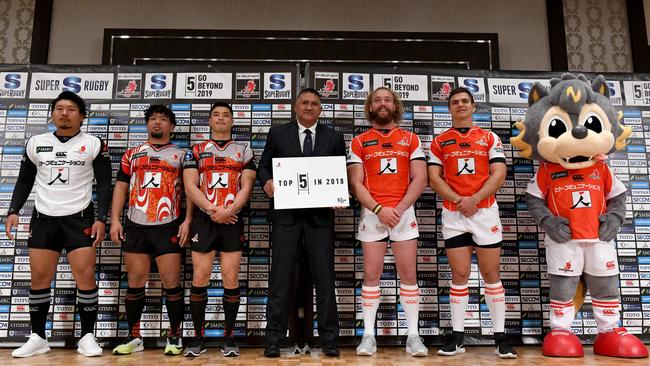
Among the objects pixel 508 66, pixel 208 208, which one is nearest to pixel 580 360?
pixel 208 208

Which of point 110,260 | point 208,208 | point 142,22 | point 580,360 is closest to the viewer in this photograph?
point 580,360

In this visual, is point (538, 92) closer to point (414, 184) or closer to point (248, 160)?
point (414, 184)

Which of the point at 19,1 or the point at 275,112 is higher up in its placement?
the point at 19,1

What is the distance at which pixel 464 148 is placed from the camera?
136 inches

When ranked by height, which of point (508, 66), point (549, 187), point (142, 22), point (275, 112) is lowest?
point (549, 187)

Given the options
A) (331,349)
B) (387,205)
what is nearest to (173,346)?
(331,349)

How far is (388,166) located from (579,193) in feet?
4.56

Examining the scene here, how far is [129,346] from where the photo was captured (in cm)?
343

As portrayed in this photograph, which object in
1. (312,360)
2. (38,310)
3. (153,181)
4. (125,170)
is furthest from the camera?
(125,170)

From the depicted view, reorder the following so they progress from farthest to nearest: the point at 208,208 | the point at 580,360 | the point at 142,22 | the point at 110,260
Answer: the point at 142,22 → the point at 110,260 → the point at 208,208 → the point at 580,360

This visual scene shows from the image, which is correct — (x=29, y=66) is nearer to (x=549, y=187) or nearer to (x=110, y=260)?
(x=110, y=260)

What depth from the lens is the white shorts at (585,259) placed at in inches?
128

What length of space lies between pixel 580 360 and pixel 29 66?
498 centimetres

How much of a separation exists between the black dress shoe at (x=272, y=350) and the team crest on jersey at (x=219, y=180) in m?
1.20
